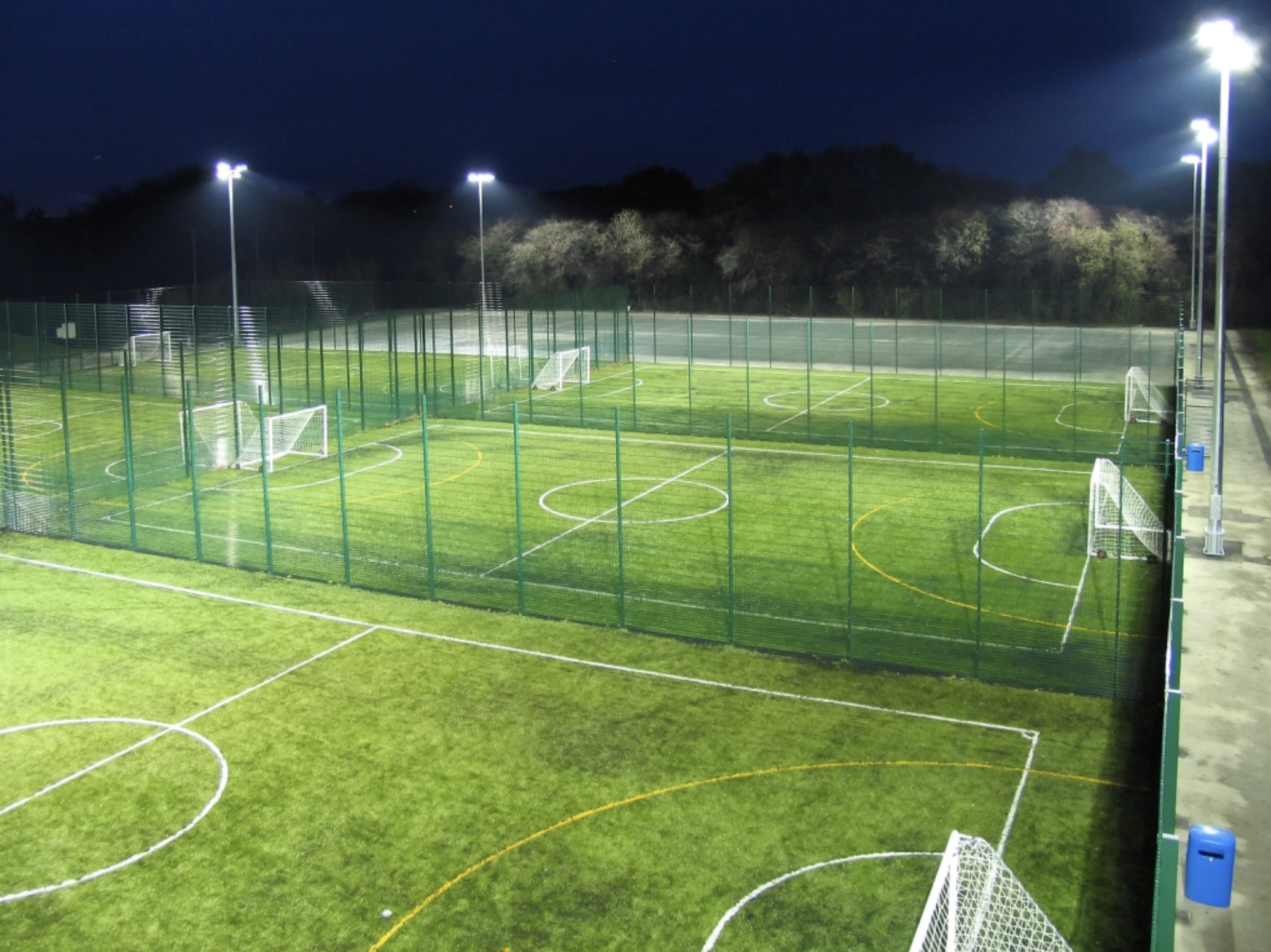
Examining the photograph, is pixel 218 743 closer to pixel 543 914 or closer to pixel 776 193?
pixel 543 914

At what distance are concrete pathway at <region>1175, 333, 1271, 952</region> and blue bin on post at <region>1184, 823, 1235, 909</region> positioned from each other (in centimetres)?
117

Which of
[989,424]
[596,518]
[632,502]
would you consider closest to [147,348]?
[632,502]

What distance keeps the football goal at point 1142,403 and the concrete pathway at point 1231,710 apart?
7.24 m

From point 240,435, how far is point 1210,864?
2021 cm

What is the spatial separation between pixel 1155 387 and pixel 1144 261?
32780 millimetres

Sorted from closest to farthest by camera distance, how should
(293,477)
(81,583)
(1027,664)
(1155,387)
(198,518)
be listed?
(1027,664) → (81,583) → (198,518) → (293,477) → (1155,387)

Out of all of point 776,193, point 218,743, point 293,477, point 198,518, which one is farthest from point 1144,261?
point 218,743

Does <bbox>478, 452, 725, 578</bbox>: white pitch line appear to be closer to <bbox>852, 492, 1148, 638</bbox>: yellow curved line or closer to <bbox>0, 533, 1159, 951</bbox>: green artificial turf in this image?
<bbox>0, 533, 1159, 951</bbox>: green artificial turf

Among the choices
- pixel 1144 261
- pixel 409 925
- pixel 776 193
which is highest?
pixel 776 193

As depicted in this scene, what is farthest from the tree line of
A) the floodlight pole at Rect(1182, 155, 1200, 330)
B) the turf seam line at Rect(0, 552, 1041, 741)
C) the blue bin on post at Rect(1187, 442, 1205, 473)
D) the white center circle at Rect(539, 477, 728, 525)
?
the turf seam line at Rect(0, 552, 1041, 741)

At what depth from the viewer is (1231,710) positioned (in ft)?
37.9

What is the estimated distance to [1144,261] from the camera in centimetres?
6009

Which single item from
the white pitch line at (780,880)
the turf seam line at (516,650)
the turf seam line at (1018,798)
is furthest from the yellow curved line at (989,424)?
the white pitch line at (780,880)

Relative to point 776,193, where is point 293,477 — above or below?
below
